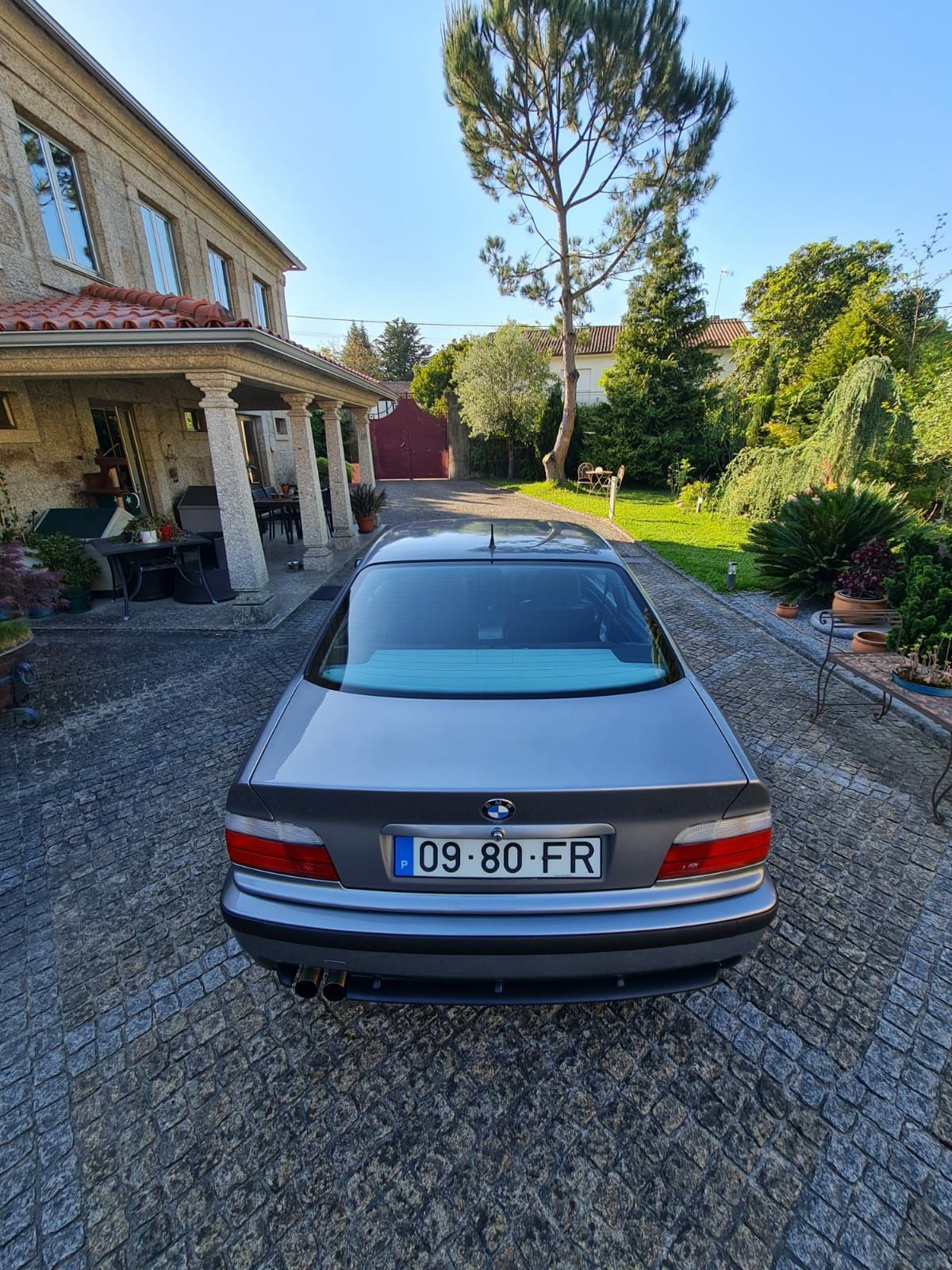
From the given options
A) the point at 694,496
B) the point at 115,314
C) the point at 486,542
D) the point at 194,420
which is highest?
the point at 115,314

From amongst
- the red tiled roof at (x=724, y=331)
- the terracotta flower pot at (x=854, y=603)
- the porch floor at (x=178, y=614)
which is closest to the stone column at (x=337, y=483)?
the porch floor at (x=178, y=614)

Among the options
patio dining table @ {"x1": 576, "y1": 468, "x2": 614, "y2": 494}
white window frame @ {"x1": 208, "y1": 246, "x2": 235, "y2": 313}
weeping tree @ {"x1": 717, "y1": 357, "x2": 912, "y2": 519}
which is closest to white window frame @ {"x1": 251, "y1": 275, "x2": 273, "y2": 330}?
white window frame @ {"x1": 208, "y1": 246, "x2": 235, "y2": 313}

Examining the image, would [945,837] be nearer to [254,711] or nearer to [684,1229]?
[684,1229]

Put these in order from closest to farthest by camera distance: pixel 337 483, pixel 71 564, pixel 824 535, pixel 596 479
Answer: pixel 824 535, pixel 71 564, pixel 337 483, pixel 596 479

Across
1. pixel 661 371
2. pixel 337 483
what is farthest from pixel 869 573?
pixel 661 371

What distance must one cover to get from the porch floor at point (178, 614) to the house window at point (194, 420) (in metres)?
3.98

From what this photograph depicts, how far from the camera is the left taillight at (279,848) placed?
1468 millimetres

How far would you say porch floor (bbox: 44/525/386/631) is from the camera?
237 inches

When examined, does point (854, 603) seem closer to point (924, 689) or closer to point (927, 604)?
point (927, 604)

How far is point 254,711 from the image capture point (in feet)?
13.4

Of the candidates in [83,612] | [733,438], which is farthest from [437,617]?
[733,438]

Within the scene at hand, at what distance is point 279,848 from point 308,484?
733 cm

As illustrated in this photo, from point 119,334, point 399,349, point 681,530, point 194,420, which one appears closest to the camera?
point 119,334

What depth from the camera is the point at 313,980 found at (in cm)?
154
